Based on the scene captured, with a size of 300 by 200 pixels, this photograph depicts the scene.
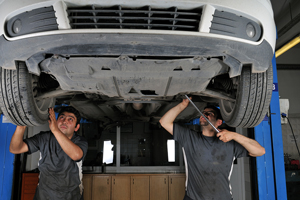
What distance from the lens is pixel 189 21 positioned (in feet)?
3.09

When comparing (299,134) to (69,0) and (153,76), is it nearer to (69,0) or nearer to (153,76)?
(153,76)

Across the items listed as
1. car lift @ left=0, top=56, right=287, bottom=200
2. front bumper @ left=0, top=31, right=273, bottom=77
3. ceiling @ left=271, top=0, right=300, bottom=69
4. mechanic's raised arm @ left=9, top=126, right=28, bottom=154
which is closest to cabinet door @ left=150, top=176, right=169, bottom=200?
car lift @ left=0, top=56, right=287, bottom=200

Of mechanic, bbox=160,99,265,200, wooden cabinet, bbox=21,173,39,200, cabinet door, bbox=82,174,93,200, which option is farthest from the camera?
cabinet door, bbox=82,174,93,200

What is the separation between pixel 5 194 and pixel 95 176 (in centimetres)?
127

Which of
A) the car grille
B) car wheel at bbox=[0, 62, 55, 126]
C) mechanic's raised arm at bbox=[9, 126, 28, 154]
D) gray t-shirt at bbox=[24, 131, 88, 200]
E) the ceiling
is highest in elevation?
the ceiling

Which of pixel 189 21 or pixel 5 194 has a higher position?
pixel 189 21

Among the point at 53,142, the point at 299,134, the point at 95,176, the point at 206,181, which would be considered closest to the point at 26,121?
the point at 53,142

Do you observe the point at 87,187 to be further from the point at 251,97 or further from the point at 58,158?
the point at 251,97

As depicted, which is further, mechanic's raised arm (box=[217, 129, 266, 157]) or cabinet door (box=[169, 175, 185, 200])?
cabinet door (box=[169, 175, 185, 200])

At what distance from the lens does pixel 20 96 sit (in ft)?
4.38

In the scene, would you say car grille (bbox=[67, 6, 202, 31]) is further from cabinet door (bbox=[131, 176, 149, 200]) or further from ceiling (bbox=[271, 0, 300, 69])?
ceiling (bbox=[271, 0, 300, 69])

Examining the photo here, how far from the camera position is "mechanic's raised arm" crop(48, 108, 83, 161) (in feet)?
5.85

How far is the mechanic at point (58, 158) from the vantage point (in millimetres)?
1925

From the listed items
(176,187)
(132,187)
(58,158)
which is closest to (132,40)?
(58,158)
